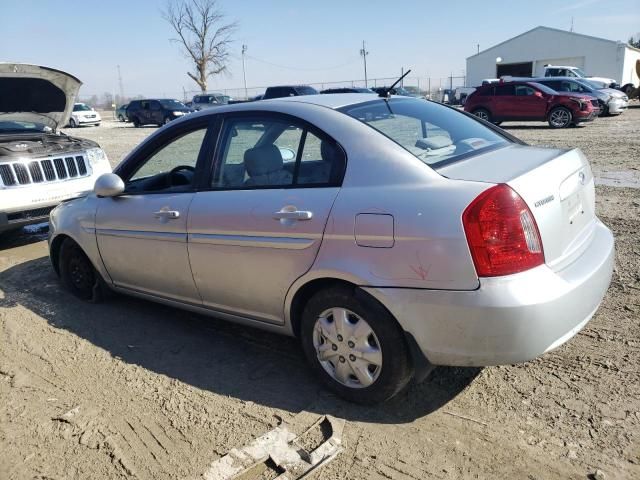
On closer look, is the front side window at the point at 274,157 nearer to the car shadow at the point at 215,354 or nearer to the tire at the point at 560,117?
the car shadow at the point at 215,354

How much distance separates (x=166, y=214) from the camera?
3.49 metres

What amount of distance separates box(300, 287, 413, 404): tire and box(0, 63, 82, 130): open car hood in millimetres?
5541

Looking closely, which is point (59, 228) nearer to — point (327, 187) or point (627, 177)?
point (327, 187)

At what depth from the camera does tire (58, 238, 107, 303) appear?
4.48 m

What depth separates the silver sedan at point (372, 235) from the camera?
235 centimetres

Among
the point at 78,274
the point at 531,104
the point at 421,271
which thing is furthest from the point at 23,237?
the point at 531,104

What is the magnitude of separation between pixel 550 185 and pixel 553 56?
4940cm

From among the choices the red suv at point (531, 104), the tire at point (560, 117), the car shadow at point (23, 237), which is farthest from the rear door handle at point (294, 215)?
the tire at point (560, 117)

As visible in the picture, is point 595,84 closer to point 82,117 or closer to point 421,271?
point 421,271

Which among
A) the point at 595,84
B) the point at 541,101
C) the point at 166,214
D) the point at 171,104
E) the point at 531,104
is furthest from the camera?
the point at 171,104

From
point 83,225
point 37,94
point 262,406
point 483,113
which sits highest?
point 37,94

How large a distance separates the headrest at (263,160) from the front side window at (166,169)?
64 cm

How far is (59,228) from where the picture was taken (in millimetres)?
4512

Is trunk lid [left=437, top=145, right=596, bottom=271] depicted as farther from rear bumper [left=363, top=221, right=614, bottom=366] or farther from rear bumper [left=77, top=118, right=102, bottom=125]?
rear bumper [left=77, top=118, right=102, bottom=125]
